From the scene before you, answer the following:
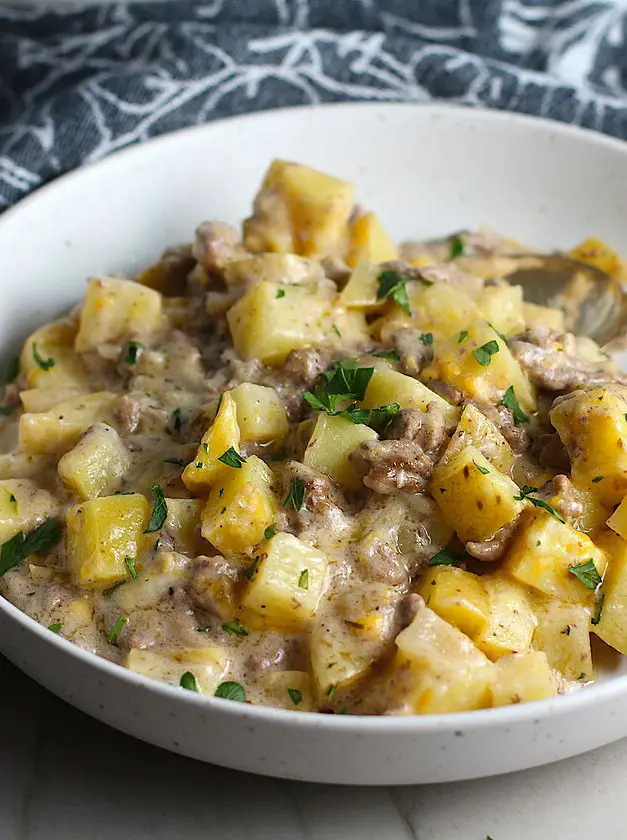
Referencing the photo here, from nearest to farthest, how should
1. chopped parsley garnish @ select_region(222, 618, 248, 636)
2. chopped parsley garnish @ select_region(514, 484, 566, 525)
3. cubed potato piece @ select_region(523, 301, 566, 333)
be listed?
1. chopped parsley garnish @ select_region(222, 618, 248, 636)
2. chopped parsley garnish @ select_region(514, 484, 566, 525)
3. cubed potato piece @ select_region(523, 301, 566, 333)

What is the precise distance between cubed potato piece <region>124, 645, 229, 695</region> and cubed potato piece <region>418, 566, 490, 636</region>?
0.56 metres

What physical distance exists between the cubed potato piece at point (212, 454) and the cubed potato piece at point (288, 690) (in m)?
0.60

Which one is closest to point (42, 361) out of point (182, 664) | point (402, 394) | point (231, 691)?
point (402, 394)

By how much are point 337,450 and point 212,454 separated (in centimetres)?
36

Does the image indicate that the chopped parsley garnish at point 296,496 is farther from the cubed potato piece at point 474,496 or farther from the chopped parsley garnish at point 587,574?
the chopped parsley garnish at point 587,574

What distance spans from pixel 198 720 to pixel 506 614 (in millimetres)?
860

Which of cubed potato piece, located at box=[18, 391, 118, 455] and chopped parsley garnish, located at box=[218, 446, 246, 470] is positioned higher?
chopped parsley garnish, located at box=[218, 446, 246, 470]

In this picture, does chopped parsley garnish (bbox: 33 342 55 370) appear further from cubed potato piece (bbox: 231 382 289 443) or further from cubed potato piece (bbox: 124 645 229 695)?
cubed potato piece (bbox: 124 645 229 695)

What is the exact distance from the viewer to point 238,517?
9.38 feet

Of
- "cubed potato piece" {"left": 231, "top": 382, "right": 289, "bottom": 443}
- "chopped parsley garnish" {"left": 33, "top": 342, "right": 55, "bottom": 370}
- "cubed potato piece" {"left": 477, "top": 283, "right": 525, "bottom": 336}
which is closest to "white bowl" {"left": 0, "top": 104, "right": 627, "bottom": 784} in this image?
"chopped parsley garnish" {"left": 33, "top": 342, "right": 55, "bottom": 370}

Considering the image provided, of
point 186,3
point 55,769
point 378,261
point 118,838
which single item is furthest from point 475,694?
point 186,3

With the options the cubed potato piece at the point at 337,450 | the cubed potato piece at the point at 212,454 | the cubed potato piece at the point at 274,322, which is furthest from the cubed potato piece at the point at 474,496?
the cubed potato piece at the point at 274,322

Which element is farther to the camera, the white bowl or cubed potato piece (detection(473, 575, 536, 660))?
the white bowl

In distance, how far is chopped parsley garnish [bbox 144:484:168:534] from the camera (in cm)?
295
